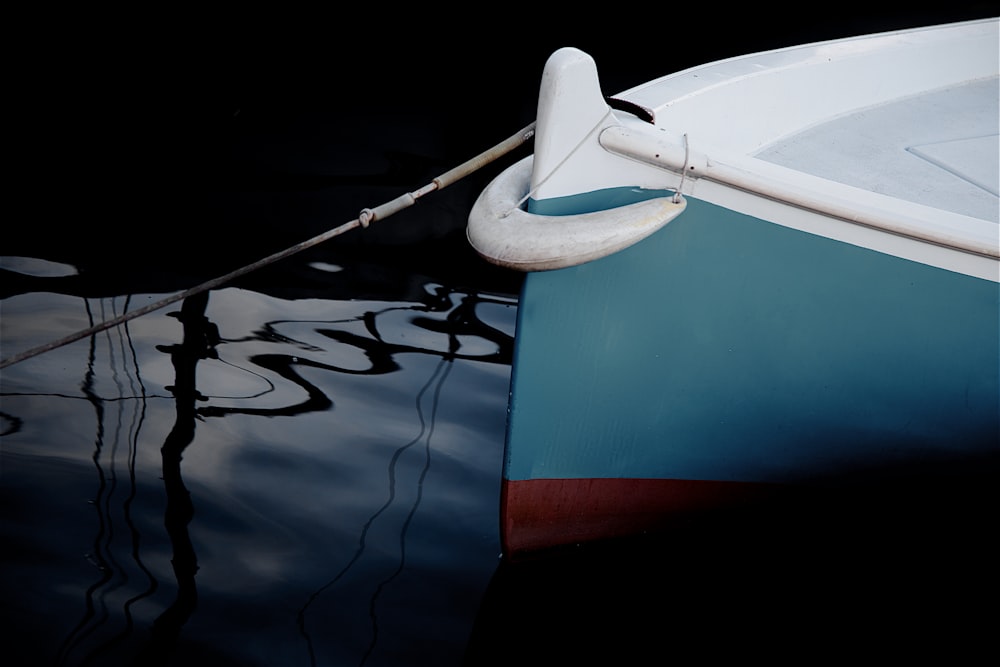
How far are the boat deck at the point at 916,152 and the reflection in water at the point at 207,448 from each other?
1.32 meters

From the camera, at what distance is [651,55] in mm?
6410

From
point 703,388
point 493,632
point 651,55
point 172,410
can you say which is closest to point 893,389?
point 703,388

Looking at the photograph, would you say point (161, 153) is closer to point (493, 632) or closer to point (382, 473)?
point (382, 473)

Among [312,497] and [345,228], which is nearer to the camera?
[345,228]

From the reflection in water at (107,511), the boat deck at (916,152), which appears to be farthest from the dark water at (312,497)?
the boat deck at (916,152)

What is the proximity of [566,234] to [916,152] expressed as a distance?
1305 millimetres

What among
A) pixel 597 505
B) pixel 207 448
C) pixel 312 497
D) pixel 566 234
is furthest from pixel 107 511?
pixel 566 234

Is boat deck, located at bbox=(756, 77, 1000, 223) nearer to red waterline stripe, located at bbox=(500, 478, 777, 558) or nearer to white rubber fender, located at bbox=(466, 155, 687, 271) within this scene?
white rubber fender, located at bbox=(466, 155, 687, 271)

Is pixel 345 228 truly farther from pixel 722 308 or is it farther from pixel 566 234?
pixel 722 308

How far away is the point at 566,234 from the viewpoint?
1.97 metres

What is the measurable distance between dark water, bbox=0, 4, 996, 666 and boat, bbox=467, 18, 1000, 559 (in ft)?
0.69

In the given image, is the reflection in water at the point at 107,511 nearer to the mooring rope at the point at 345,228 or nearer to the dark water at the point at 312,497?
the dark water at the point at 312,497

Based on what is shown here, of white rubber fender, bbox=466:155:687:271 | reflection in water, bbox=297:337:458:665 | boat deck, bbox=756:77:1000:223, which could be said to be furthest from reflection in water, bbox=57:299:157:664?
boat deck, bbox=756:77:1000:223

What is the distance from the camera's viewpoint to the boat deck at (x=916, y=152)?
2.42 m
